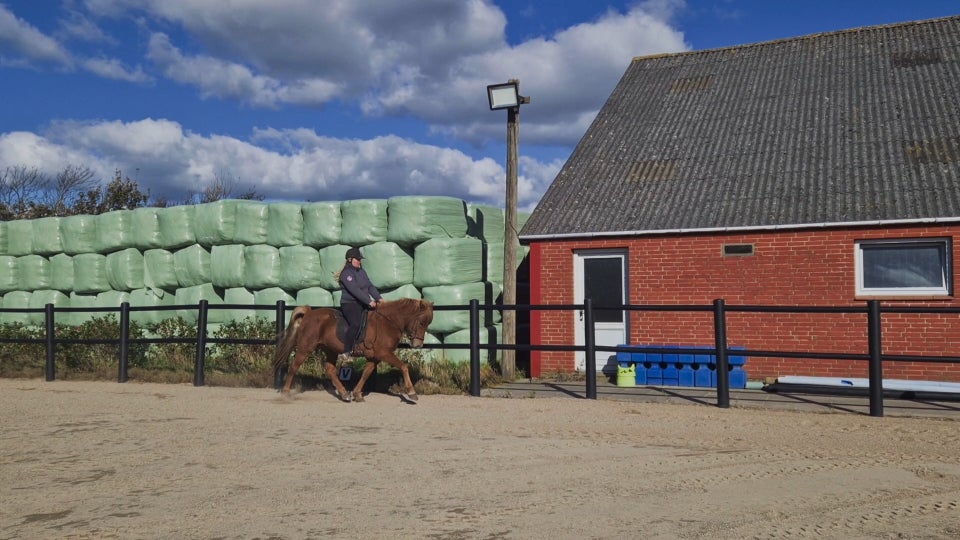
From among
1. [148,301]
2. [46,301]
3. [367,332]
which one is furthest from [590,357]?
[46,301]

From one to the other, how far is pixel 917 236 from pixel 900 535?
7.66 metres

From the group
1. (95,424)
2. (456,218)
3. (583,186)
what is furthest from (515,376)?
(95,424)

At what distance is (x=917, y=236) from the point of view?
421 inches

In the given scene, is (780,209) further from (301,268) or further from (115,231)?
(115,231)

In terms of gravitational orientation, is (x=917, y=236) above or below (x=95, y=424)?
above

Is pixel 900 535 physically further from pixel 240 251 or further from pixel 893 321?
pixel 240 251

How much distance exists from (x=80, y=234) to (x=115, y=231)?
3.43ft

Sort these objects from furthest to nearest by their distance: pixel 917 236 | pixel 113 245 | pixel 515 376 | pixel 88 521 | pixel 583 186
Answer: pixel 113 245
pixel 583 186
pixel 515 376
pixel 917 236
pixel 88 521

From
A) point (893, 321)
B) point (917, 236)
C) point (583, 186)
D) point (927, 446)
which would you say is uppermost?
point (583, 186)

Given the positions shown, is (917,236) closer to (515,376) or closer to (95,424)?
(515,376)

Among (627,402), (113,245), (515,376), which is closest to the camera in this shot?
(627,402)

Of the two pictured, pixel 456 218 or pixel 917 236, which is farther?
pixel 456 218

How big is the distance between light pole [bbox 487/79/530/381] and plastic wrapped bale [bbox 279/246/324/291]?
3.09 meters

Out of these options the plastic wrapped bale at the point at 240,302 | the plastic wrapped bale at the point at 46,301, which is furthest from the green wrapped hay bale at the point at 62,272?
the plastic wrapped bale at the point at 240,302
